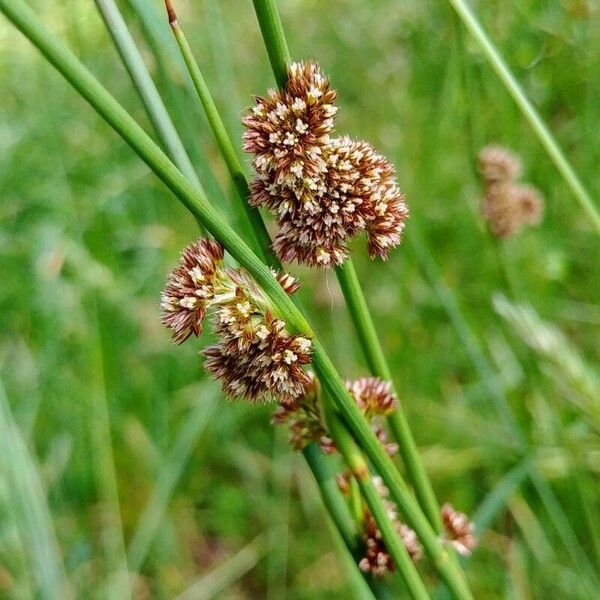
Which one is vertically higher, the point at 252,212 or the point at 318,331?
the point at 252,212

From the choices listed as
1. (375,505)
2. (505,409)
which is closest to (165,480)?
(505,409)

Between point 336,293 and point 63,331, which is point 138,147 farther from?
point 336,293

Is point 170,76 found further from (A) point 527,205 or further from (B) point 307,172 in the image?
(A) point 527,205

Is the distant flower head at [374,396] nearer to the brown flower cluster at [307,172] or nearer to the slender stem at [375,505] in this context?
the slender stem at [375,505]

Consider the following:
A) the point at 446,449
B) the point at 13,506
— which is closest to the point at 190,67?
the point at 13,506

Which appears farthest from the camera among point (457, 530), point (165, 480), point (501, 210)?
point (165, 480)

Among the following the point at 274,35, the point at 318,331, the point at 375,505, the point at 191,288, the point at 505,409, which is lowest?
the point at 505,409
